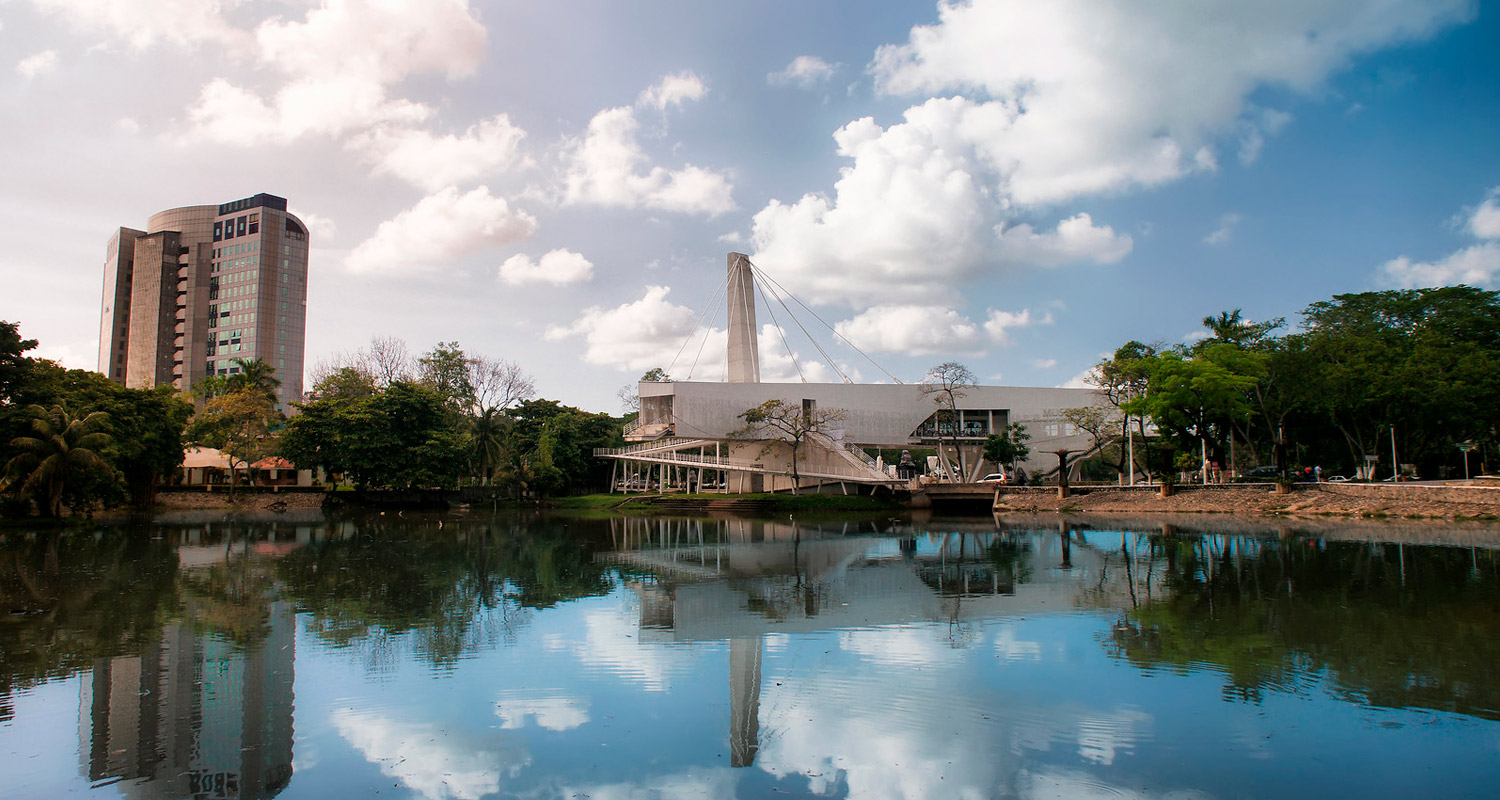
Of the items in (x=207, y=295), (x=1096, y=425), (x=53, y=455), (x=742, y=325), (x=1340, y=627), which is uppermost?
(x=207, y=295)

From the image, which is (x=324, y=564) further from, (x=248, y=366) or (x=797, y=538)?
(x=248, y=366)

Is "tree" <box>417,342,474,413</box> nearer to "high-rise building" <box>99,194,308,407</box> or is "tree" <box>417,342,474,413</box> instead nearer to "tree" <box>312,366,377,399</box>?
"tree" <box>312,366,377,399</box>

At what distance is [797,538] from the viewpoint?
2327 centimetres

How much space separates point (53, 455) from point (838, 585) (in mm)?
24878

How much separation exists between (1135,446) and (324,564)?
42052mm

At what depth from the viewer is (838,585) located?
12.9 meters

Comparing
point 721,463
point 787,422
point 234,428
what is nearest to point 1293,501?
point 787,422

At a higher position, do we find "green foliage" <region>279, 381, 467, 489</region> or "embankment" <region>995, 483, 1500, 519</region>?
"green foliage" <region>279, 381, 467, 489</region>

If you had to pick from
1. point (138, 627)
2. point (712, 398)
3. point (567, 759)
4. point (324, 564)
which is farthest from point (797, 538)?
point (712, 398)

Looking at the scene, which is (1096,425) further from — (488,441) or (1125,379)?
(488,441)

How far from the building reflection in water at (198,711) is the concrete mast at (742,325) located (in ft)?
117

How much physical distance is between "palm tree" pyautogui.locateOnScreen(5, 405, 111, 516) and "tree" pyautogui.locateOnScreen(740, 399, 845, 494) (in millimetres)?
25312

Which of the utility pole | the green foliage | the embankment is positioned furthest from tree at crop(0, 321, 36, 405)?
the utility pole

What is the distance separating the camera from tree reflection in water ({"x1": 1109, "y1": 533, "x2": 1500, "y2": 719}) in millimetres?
6504
